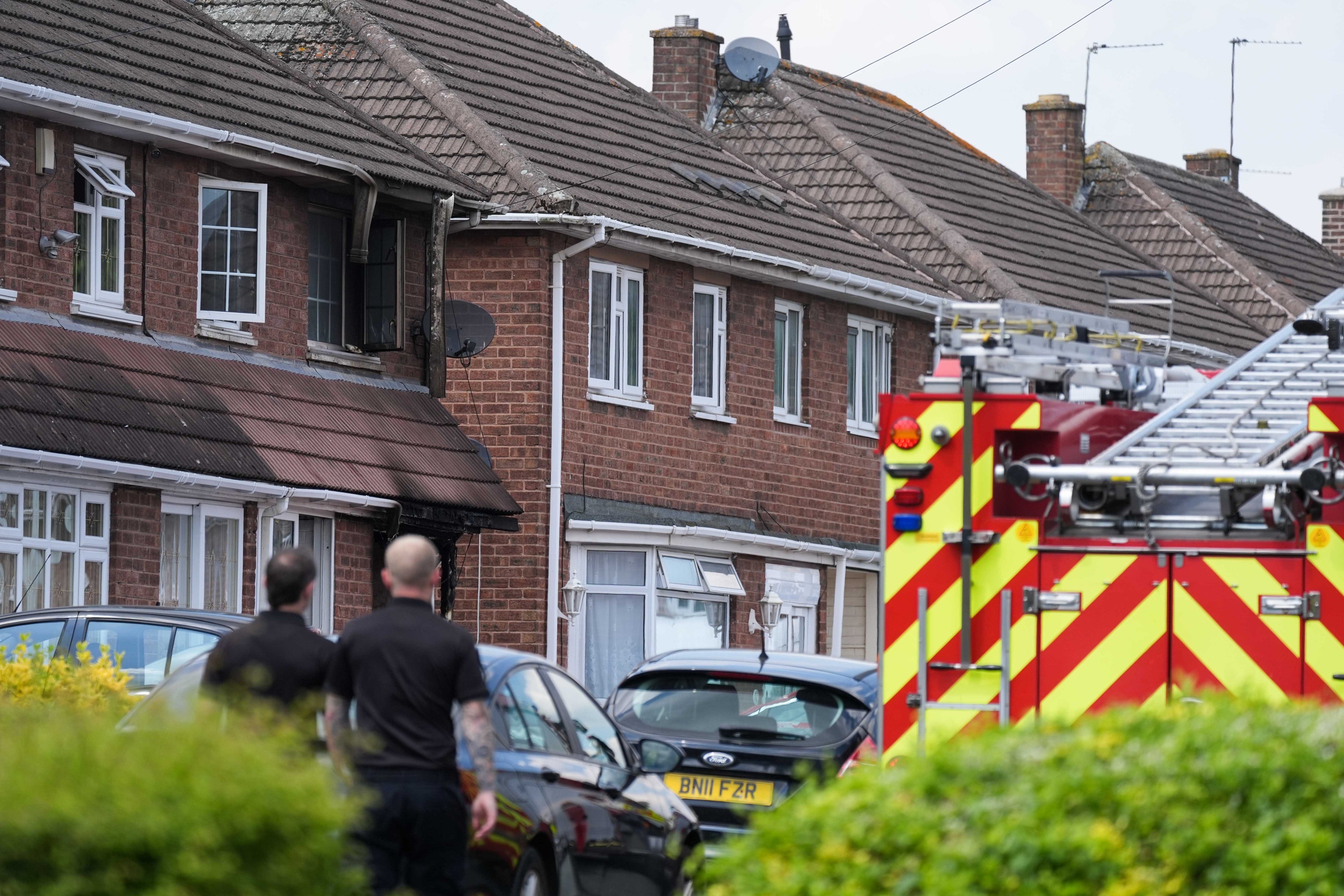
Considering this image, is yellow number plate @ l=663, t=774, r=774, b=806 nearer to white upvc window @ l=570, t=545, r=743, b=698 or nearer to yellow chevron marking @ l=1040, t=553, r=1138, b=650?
yellow chevron marking @ l=1040, t=553, r=1138, b=650

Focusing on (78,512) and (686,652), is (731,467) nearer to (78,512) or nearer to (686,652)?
(78,512)

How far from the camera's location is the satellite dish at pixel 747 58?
108ft

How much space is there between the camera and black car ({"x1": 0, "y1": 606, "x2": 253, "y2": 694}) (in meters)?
13.9

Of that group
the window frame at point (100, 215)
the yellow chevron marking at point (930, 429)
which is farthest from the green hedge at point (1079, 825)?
the window frame at point (100, 215)

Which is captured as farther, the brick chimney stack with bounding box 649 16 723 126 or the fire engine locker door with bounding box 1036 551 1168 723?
the brick chimney stack with bounding box 649 16 723 126

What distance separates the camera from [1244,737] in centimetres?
602

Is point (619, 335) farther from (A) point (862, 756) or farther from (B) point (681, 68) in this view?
(A) point (862, 756)

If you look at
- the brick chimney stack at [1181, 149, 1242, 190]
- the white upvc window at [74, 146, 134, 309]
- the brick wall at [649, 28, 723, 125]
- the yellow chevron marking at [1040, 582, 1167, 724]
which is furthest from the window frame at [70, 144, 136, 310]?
the brick chimney stack at [1181, 149, 1242, 190]

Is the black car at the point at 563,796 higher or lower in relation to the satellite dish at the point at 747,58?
lower

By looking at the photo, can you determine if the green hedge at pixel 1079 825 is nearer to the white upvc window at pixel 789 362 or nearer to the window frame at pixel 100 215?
the window frame at pixel 100 215

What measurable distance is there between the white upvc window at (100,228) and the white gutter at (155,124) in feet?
1.40

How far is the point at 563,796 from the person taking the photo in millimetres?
10016

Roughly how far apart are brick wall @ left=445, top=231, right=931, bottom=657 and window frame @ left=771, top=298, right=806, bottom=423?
3.4 inches

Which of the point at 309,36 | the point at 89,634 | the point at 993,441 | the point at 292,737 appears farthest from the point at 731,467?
the point at 292,737
